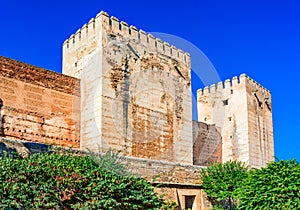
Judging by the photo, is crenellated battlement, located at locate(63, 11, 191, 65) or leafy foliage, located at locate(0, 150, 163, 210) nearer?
leafy foliage, located at locate(0, 150, 163, 210)

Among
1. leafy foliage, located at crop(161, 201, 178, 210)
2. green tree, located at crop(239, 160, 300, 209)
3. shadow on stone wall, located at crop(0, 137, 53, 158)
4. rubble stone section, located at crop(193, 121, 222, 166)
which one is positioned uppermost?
rubble stone section, located at crop(193, 121, 222, 166)

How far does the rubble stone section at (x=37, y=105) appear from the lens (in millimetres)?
12211

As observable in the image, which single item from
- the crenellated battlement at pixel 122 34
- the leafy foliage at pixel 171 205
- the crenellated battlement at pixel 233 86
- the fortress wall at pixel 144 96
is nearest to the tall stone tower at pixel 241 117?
the crenellated battlement at pixel 233 86

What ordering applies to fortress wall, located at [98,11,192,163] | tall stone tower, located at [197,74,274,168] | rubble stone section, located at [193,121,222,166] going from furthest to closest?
tall stone tower, located at [197,74,274,168] → rubble stone section, located at [193,121,222,166] → fortress wall, located at [98,11,192,163]

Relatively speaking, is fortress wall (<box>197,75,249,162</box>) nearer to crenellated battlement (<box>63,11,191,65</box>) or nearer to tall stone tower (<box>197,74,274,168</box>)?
tall stone tower (<box>197,74,274,168</box>)

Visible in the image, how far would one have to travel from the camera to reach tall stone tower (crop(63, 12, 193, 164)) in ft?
43.0

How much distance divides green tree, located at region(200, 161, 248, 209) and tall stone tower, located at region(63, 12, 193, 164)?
2757 millimetres

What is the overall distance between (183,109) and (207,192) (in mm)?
4734

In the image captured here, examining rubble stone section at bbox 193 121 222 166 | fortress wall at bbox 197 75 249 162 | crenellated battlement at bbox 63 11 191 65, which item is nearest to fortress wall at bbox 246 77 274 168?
fortress wall at bbox 197 75 249 162

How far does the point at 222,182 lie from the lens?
11391mm

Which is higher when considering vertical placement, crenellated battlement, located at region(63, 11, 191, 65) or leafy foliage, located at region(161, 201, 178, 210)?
crenellated battlement, located at region(63, 11, 191, 65)

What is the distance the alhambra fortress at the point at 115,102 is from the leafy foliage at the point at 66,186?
1.84m

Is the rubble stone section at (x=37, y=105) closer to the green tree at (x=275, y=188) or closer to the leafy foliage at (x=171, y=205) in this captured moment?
the leafy foliage at (x=171, y=205)

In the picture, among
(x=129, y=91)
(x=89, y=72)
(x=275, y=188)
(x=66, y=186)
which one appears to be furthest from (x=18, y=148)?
(x=129, y=91)
